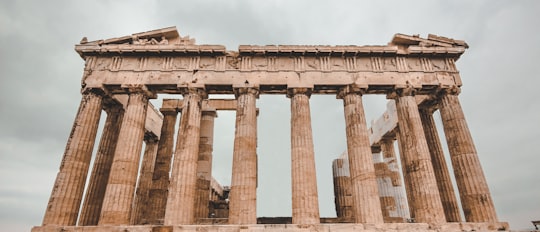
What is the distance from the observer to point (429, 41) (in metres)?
16.5

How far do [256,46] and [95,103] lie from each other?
8.79 m

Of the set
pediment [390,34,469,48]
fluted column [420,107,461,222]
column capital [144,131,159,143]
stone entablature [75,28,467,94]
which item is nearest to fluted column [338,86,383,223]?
stone entablature [75,28,467,94]

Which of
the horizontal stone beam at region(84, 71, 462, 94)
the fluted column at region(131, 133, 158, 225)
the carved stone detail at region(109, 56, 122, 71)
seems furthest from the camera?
the fluted column at region(131, 133, 158, 225)

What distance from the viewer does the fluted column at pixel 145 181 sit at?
16.9 metres

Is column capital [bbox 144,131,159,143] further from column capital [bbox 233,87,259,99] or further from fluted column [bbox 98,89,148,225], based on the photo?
column capital [bbox 233,87,259,99]

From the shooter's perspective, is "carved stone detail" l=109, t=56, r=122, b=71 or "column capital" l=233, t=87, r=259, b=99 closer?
"column capital" l=233, t=87, r=259, b=99

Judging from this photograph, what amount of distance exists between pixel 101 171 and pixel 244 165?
310 inches

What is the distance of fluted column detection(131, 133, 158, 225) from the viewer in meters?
16.9

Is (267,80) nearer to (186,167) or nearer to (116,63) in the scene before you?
(186,167)

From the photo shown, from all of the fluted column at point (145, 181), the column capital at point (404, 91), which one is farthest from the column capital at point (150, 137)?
the column capital at point (404, 91)

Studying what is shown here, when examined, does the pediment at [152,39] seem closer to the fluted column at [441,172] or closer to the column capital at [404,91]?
the column capital at [404,91]

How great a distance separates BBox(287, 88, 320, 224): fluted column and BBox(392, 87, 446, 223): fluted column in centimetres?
469

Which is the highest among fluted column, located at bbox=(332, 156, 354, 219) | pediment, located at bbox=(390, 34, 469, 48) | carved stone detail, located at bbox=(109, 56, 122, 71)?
pediment, located at bbox=(390, 34, 469, 48)

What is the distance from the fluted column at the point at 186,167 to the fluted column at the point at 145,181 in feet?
15.5
